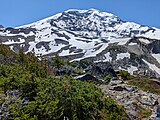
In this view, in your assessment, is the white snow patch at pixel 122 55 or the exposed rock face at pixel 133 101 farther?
the white snow patch at pixel 122 55

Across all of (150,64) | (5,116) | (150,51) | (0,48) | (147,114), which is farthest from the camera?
(150,51)

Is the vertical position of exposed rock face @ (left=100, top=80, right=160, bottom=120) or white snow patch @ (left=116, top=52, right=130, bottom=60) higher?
exposed rock face @ (left=100, top=80, right=160, bottom=120)

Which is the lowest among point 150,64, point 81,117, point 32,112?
point 150,64

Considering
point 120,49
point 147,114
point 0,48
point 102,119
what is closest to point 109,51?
point 120,49

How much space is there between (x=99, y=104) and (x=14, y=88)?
7234 millimetres

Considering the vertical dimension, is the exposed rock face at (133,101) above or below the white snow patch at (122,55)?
above

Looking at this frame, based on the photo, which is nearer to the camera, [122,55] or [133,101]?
[133,101]

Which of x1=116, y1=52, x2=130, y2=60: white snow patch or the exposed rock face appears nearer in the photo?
the exposed rock face

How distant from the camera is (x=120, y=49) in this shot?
548 feet

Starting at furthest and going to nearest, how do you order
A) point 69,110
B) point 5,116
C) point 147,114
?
point 147,114, point 69,110, point 5,116

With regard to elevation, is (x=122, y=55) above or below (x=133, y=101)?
below

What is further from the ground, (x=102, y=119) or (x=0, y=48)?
(x=0, y=48)

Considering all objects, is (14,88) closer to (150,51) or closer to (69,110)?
(69,110)

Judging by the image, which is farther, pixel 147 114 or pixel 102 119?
Answer: pixel 147 114
